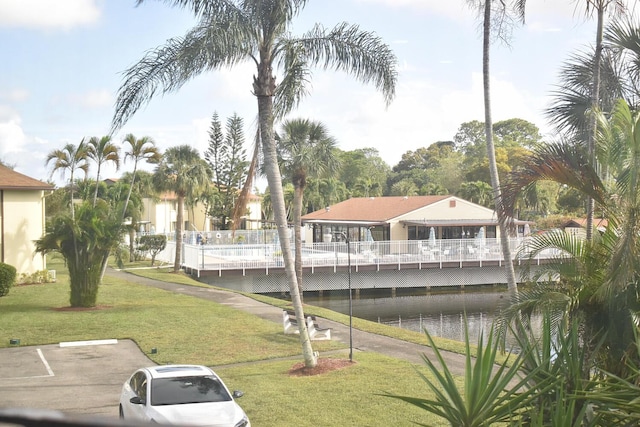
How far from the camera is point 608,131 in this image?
413 inches

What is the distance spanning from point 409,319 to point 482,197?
34413 millimetres

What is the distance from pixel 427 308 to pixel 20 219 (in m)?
20.5

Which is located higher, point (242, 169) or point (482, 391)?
point (242, 169)

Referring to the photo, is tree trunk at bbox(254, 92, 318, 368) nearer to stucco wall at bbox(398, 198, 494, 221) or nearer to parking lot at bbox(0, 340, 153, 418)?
parking lot at bbox(0, 340, 153, 418)

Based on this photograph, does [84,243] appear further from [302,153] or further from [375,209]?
[375,209]

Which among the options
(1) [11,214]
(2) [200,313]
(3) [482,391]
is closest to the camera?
(3) [482,391]

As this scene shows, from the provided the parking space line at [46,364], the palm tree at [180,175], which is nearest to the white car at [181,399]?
the parking space line at [46,364]

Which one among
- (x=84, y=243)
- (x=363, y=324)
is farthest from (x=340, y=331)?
(x=84, y=243)

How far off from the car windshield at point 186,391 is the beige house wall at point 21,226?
2312cm

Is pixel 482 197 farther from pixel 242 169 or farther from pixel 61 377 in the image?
pixel 61 377

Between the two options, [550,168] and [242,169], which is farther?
[242,169]

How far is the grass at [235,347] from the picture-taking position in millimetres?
13523

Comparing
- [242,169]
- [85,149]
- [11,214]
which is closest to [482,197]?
[242,169]

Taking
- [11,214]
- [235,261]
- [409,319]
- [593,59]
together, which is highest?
[593,59]
